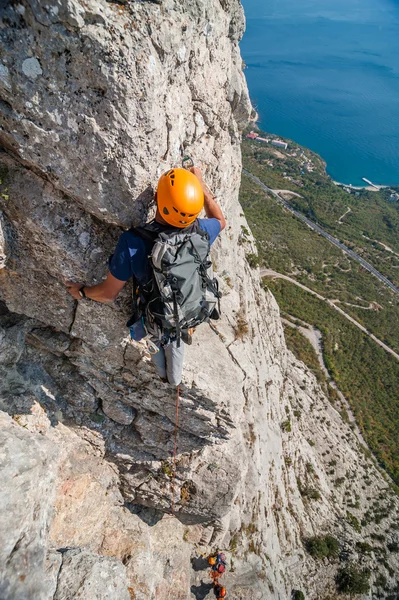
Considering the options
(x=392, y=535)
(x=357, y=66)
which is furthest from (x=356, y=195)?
(x=357, y=66)

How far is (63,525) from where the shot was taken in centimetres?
663

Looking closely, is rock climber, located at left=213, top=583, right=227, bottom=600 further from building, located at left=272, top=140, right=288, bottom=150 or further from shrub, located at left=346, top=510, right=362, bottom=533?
building, located at left=272, top=140, right=288, bottom=150

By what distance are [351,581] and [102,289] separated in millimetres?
17639

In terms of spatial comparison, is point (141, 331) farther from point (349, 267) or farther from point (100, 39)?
point (349, 267)

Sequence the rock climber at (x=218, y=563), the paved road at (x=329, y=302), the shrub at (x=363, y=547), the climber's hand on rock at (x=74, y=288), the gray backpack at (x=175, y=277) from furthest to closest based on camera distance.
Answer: the paved road at (x=329, y=302) → the shrub at (x=363, y=547) → the rock climber at (x=218, y=563) → the climber's hand on rock at (x=74, y=288) → the gray backpack at (x=175, y=277)

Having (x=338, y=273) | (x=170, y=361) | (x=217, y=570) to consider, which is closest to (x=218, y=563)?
(x=217, y=570)

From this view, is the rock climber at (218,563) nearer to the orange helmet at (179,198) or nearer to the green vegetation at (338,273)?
the orange helmet at (179,198)

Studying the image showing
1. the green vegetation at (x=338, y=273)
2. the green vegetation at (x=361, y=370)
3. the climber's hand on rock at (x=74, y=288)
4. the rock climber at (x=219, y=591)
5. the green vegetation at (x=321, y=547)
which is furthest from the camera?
the green vegetation at (x=338, y=273)

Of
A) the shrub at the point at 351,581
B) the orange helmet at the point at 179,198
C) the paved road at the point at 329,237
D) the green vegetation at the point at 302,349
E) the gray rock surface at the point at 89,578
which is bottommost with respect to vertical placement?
the shrub at the point at 351,581

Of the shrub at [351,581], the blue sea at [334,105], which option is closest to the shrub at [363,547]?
the shrub at [351,581]

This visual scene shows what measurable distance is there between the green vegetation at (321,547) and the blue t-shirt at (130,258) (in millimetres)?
15548

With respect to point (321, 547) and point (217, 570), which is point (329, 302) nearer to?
point (321, 547)

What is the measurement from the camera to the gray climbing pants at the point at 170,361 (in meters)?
6.01

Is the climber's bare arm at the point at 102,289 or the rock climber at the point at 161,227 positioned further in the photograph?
the climber's bare arm at the point at 102,289
